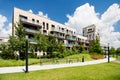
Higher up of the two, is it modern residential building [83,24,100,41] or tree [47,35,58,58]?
modern residential building [83,24,100,41]

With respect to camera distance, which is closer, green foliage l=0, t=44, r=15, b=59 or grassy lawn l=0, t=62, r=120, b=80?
grassy lawn l=0, t=62, r=120, b=80

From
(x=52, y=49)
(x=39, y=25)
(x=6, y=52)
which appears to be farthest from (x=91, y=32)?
(x=6, y=52)

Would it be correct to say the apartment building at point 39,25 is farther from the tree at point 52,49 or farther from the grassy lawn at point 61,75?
the grassy lawn at point 61,75

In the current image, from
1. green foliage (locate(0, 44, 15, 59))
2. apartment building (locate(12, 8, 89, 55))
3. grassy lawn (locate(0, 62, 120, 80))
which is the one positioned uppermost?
apartment building (locate(12, 8, 89, 55))

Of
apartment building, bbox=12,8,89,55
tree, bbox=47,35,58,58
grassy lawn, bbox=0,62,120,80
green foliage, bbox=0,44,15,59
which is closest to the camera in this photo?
grassy lawn, bbox=0,62,120,80

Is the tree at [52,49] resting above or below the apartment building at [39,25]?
below

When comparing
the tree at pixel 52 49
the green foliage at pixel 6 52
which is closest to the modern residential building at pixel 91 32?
the tree at pixel 52 49

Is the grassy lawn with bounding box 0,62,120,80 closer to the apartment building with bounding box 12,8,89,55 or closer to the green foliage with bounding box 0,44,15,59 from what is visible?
the green foliage with bounding box 0,44,15,59

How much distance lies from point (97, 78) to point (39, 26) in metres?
31.5

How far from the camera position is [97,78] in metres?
12.1

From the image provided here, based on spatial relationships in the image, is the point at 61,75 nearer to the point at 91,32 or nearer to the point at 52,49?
the point at 52,49

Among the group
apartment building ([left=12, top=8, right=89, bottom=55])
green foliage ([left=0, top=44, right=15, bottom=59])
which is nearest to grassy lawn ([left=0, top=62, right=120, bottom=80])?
green foliage ([left=0, top=44, right=15, bottom=59])

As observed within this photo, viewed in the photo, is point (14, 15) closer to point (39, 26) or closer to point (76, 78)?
point (39, 26)

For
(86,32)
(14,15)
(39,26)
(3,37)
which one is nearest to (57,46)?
(39,26)
